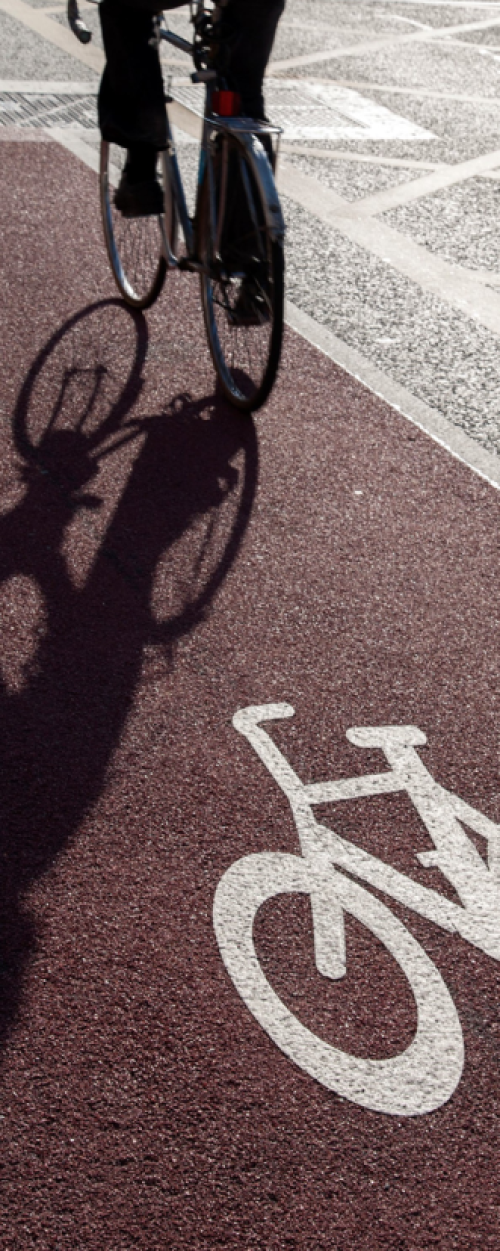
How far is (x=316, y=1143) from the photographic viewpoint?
2.36m

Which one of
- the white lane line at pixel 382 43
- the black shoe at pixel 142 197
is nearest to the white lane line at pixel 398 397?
the black shoe at pixel 142 197

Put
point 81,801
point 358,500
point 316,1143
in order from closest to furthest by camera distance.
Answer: point 316,1143
point 81,801
point 358,500

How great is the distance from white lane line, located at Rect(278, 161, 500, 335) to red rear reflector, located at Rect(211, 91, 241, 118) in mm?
1991

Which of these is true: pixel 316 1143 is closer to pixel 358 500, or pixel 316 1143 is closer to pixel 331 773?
pixel 331 773

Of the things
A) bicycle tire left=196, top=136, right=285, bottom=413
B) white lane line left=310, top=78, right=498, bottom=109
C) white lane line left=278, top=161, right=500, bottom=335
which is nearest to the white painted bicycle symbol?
bicycle tire left=196, top=136, right=285, bottom=413

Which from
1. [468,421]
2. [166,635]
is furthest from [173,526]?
[468,421]

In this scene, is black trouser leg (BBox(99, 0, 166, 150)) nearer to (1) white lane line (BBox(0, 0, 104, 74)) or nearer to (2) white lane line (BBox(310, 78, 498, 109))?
(1) white lane line (BBox(0, 0, 104, 74))

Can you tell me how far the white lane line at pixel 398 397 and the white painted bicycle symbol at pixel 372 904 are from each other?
1.72 m

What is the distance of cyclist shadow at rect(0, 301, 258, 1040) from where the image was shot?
306 cm

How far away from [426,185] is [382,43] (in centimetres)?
427

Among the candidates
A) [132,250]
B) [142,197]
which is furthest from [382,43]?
[142,197]

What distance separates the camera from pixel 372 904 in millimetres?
2855

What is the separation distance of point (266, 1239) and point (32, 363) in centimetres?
376

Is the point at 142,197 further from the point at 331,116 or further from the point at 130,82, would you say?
the point at 331,116
